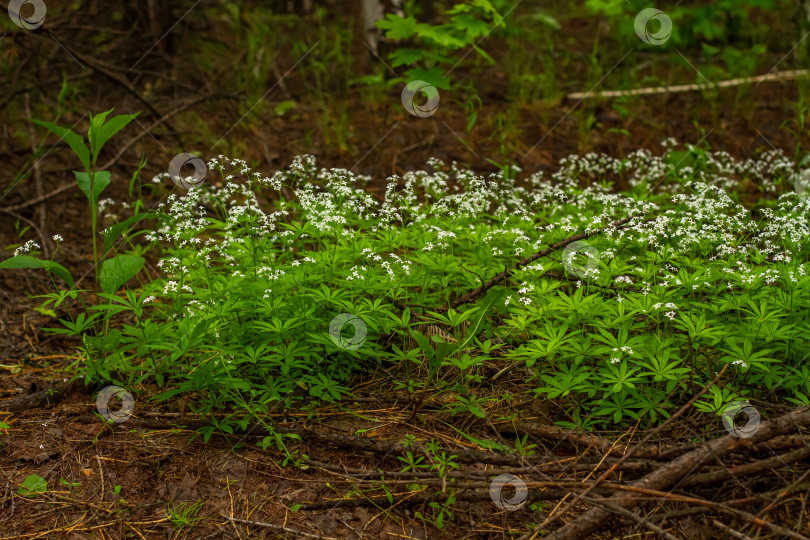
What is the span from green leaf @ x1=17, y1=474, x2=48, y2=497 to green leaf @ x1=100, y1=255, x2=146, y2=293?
33.3 inches

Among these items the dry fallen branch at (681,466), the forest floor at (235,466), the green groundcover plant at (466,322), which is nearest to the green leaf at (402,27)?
the green groundcover plant at (466,322)

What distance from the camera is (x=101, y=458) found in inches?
109

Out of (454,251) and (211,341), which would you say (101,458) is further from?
(454,251)

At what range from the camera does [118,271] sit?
3141 millimetres

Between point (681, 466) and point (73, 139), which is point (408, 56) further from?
point (681, 466)

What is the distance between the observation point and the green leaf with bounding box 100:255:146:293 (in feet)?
10.1

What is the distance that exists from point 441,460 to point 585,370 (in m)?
0.79

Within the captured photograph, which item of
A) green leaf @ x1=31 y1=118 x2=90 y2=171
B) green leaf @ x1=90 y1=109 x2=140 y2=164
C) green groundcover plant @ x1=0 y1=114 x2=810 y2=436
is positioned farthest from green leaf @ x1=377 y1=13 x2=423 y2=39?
green leaf @ x1=31 y1=118 x2=90 y2=171

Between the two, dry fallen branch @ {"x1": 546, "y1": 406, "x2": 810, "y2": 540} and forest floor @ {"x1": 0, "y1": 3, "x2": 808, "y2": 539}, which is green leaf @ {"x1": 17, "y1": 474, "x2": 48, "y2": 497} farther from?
dry fallen branch @ {"x1": 546, "y1": 406, "x2": 810, "y2": 540}

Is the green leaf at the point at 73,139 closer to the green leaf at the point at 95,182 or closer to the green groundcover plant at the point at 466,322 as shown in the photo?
the green leaf at the point at 95,182

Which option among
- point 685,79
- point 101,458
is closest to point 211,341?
point 101,458

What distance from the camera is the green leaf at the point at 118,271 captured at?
308cm

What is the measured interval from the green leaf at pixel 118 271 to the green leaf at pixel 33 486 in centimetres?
84

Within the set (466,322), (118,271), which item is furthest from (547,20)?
(118,271)
